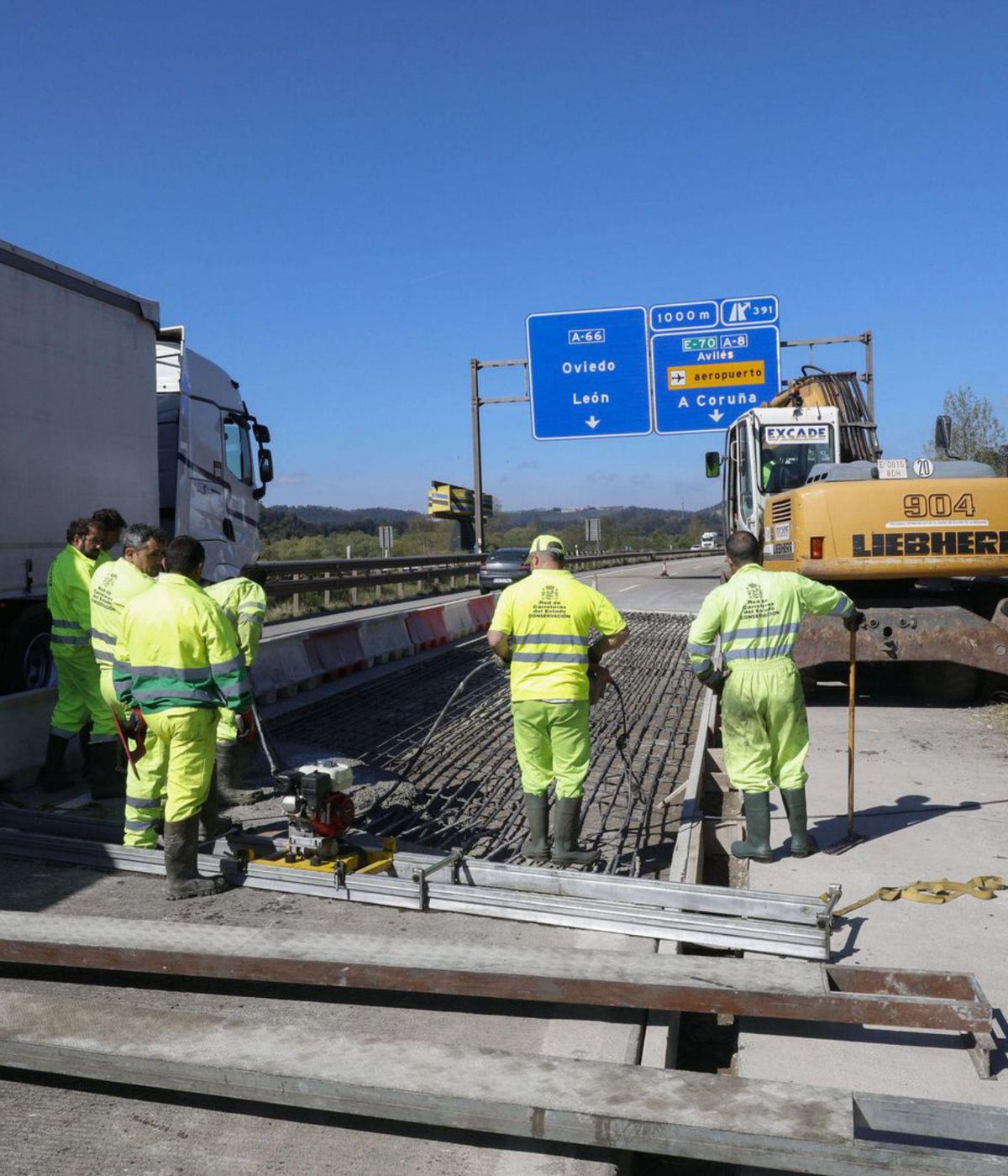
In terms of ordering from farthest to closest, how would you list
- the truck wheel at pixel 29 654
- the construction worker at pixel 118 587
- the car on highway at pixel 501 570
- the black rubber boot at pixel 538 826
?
the car on highway at pixel 501 570
the truck wheel at pixel 29 654
the construction worker at pixel 118 587
the black rubber boot at pixel 538 826

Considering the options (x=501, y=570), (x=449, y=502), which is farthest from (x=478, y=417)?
(x=449, y=502)

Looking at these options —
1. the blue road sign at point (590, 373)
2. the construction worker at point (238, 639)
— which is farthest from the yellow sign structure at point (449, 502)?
the construction worker at point (238, 639)

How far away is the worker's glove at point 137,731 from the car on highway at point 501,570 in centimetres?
2257

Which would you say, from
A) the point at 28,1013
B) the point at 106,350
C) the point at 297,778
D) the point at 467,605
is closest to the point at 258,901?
the point at 297,778

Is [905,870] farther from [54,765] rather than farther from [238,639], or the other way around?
[54,765]

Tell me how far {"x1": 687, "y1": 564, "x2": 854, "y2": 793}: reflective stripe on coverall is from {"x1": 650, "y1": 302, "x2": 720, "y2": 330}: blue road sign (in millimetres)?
18697

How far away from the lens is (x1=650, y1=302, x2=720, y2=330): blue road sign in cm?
2395

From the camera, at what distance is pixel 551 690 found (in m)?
5.91

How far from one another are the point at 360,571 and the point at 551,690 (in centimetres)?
2337

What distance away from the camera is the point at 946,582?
10797mm

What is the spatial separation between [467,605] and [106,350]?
360 inches

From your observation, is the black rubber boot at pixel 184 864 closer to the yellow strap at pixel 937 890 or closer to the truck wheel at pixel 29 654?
the yellow strap at pixel 937 890

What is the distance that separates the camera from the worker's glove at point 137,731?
572 centimetres

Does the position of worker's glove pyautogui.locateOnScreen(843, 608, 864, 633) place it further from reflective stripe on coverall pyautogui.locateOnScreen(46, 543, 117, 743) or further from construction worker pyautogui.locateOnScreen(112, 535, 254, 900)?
reflective stripe on coverall pyautogui.locateOnScreen(46, 543, 117, 743)
